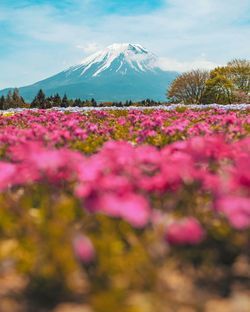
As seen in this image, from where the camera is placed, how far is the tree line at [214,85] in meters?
77.9

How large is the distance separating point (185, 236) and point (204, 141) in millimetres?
1332

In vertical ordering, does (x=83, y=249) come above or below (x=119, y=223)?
above

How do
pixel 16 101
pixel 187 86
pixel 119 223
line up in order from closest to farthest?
pixel 119 223 < pixel 187 86 < pixel 16 101

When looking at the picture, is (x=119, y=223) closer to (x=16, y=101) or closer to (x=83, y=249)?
(x=83, y=249)

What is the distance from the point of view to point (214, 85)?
7856 cm

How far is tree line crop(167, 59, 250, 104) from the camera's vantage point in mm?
77938

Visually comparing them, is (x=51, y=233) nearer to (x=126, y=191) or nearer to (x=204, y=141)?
(x=126, y=191)

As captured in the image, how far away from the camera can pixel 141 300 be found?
1980 millimetres

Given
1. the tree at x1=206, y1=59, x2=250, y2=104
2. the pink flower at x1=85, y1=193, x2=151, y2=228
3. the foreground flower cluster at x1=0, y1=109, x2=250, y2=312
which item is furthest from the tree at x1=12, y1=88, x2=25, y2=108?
the pink flower at x1=85, y1=193, x2=151, y2=228

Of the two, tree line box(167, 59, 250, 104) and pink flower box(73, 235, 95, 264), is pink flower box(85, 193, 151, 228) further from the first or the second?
tree line box(167, 59, 250, 104)

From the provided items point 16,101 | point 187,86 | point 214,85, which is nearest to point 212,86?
point 214,85

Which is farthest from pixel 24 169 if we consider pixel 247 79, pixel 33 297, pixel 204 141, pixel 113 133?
pixel 247 79

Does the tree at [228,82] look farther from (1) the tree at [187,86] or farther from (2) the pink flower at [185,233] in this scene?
(2) the pink flower at [185,233]

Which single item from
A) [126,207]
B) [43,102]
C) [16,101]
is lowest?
[126,207]
